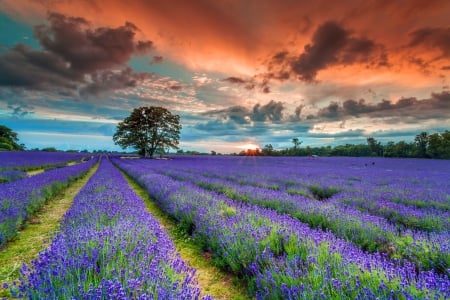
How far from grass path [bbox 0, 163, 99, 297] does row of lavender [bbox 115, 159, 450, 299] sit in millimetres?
2565

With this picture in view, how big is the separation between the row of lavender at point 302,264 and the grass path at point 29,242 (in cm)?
256

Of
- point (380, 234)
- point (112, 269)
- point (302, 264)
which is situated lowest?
point (380, 234)

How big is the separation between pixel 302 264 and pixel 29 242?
4.84 metres

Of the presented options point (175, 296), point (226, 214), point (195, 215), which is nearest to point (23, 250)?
point (195, 215)

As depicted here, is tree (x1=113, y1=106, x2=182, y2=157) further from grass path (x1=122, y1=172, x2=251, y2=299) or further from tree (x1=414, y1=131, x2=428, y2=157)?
tree (x1=414, y1=131, x2=428, y2=157)

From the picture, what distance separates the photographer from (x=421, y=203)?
6113 millimetres

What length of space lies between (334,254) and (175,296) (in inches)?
61.9

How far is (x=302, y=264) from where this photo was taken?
2.35 meters

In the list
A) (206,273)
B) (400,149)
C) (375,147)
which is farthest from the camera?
(375,147)

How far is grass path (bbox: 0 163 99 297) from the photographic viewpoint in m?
3.16

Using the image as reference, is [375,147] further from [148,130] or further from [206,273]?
[206,273]

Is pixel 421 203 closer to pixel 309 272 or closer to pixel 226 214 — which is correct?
pixel 226 214

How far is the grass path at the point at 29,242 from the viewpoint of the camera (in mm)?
3158

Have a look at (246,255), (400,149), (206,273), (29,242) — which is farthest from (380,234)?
(400,149)
